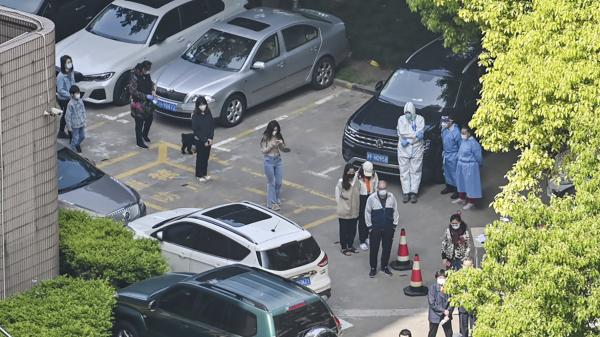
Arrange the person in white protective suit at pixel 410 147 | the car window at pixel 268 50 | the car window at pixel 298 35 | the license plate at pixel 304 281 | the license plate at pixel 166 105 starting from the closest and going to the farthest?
the license plate at pixel 304 281, the person in white protective suit at pixel 410 147, the license plate at pixel 166 105, the car window at pixel 268 50, the car window at pixel 298 35

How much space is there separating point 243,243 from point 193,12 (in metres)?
10.8

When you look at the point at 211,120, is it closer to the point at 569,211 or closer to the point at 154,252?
the point at 154,252

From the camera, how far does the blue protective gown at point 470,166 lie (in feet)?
81.5

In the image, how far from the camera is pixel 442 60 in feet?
90.6

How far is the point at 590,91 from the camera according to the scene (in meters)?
17.7

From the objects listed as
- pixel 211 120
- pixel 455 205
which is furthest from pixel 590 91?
pixel 211 120

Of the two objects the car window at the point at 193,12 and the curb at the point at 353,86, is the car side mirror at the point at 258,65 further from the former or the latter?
the car window at the point at 193,12

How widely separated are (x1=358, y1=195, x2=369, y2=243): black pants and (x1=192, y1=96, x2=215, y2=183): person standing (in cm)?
367

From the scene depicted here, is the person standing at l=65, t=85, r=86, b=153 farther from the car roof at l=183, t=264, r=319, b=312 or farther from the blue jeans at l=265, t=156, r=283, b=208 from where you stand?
the car roof at l=183, t=264, r=319, b=312

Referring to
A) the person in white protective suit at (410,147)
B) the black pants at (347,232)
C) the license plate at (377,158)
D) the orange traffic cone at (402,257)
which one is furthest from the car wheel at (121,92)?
the orange traffic cone at (402,257)

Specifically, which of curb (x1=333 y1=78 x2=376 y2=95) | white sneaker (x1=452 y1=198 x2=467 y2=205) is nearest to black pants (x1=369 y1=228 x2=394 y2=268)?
white sneaker (x1=452 y1=198 x2=467 y2=205)

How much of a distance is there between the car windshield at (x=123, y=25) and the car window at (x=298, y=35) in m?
2.83

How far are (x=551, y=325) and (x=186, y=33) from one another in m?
17.8

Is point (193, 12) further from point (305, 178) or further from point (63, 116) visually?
point (305, 178)
